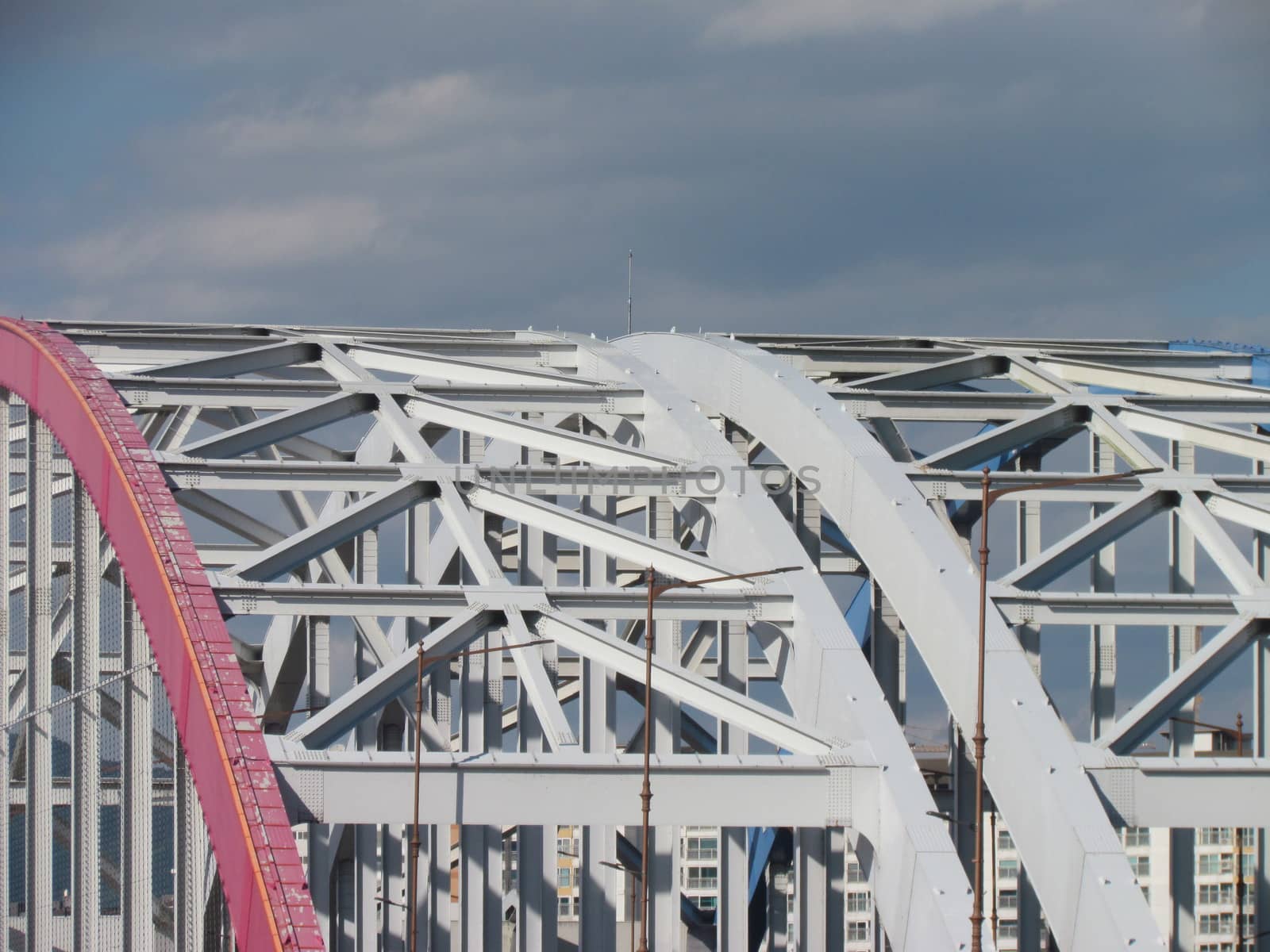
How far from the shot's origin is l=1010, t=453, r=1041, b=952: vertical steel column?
27.8 metres

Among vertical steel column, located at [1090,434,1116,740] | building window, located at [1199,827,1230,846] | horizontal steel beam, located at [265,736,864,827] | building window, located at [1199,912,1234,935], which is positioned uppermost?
vertical steel column, located at [1090,434,1116,740]

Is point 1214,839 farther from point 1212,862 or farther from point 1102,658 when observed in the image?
point 1102,658

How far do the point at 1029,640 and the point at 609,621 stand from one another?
6997mm

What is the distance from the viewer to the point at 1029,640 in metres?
30.4

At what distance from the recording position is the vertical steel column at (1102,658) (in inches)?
1219

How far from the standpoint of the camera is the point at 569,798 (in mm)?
22578

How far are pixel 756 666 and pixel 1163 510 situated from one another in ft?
58.1

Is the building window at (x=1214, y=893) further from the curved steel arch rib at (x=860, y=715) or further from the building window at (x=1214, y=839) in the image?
the curved steel arch rib at (x=860, y=715)

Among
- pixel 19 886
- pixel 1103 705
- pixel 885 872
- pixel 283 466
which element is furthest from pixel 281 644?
pixel 19 886

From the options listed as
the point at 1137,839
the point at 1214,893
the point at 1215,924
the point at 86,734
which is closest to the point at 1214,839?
the point at 1214,893

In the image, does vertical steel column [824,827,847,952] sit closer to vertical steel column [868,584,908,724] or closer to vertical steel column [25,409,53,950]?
vertical steel column [868,584,908,724]

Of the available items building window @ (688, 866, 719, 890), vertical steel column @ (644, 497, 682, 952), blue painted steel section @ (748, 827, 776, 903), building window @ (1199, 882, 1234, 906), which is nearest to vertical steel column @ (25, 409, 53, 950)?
vertical steel column @ (644, 497, 682, 952)

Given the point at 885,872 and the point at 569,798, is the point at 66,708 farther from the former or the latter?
the point at 885,872

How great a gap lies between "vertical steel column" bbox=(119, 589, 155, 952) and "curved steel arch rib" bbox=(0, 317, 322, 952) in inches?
111
